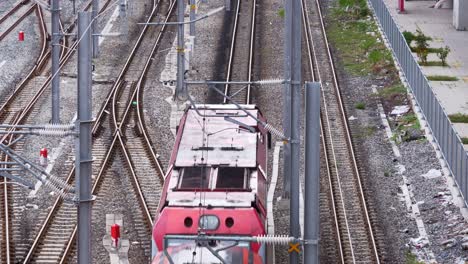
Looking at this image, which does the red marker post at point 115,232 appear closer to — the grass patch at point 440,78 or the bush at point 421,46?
the grass patch at point 440,78

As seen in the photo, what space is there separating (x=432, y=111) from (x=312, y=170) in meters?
16.6

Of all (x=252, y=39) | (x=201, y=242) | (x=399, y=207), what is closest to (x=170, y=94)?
(x=252, y=39)

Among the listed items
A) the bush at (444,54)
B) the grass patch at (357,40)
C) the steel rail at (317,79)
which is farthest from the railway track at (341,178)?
the bush at (444,54)

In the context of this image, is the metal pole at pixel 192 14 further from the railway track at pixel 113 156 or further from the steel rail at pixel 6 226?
the steel rail at pixel 6 226

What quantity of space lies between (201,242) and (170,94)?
68.2 feet

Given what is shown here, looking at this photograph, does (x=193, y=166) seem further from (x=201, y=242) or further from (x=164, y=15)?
(x=164, y=15)

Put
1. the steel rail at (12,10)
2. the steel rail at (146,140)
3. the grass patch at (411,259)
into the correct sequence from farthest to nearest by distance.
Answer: the steel rail at (12,10)
the steel rail at (146,140)
the grass patch at (411,259)

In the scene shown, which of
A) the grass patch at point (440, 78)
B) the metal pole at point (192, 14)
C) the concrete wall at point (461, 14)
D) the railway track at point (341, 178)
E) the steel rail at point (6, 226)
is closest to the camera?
the steel rail at point (6, 226)

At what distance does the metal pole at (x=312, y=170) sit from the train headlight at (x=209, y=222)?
203 cm

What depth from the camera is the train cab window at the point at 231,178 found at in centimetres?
2208

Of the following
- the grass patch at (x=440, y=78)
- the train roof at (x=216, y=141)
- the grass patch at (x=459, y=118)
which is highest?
the train roof at (x=216, y=141)

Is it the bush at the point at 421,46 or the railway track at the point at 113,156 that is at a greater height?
the bush at the point at 421,46

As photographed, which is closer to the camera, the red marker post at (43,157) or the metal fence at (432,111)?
the metal fence at (432,111)

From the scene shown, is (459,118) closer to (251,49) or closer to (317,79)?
(317,79)
